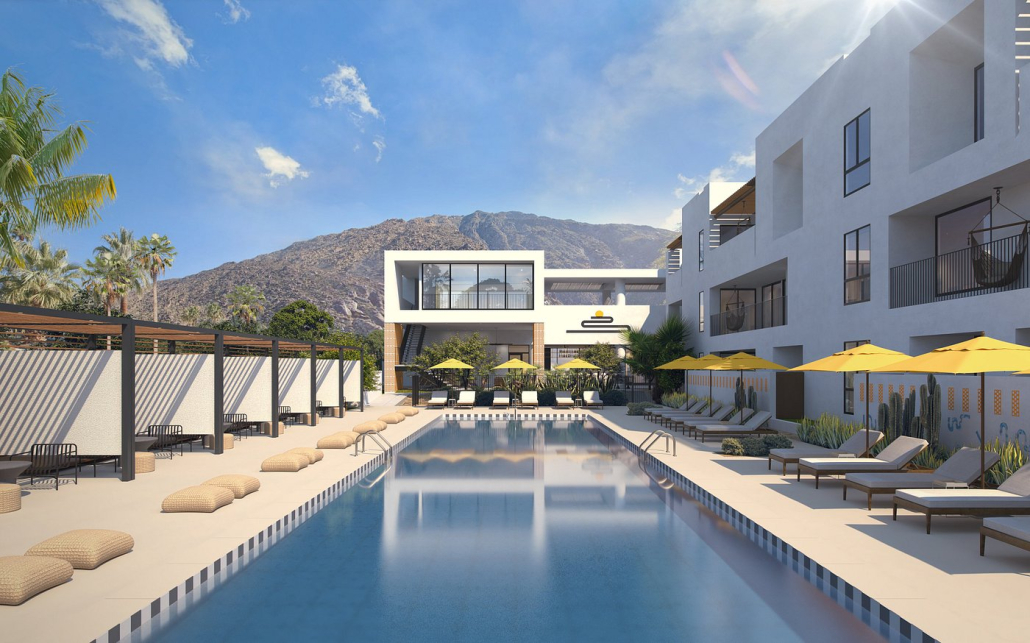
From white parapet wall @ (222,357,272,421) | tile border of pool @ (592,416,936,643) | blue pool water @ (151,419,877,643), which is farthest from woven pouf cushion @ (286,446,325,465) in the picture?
tile border of pool @ (592,416,936,643)

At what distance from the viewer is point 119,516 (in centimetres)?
791

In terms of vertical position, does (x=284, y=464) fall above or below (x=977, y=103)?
below

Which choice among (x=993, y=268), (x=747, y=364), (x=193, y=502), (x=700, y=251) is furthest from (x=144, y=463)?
(x=700, y=251)

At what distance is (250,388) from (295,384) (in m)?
Answer: 2.84

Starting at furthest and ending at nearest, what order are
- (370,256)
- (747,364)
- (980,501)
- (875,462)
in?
(370,256) < (747,364) < (875,462) < (980,501)

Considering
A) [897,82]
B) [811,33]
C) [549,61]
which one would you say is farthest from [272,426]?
[549,61]

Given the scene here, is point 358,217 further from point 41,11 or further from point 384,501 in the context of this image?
point 384,501

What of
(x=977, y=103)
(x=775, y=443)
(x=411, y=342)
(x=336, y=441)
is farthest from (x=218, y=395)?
(x=411, y=342)


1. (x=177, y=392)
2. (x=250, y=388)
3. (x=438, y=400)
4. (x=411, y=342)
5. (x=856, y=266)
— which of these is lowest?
(x=438, y=400)

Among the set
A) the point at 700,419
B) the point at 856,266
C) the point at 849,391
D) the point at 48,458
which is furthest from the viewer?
the point at 700,419

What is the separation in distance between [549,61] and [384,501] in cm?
8407

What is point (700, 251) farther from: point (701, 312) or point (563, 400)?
point (563, 400)

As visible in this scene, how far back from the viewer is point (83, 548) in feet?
19.3

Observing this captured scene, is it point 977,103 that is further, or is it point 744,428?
point 744,428
